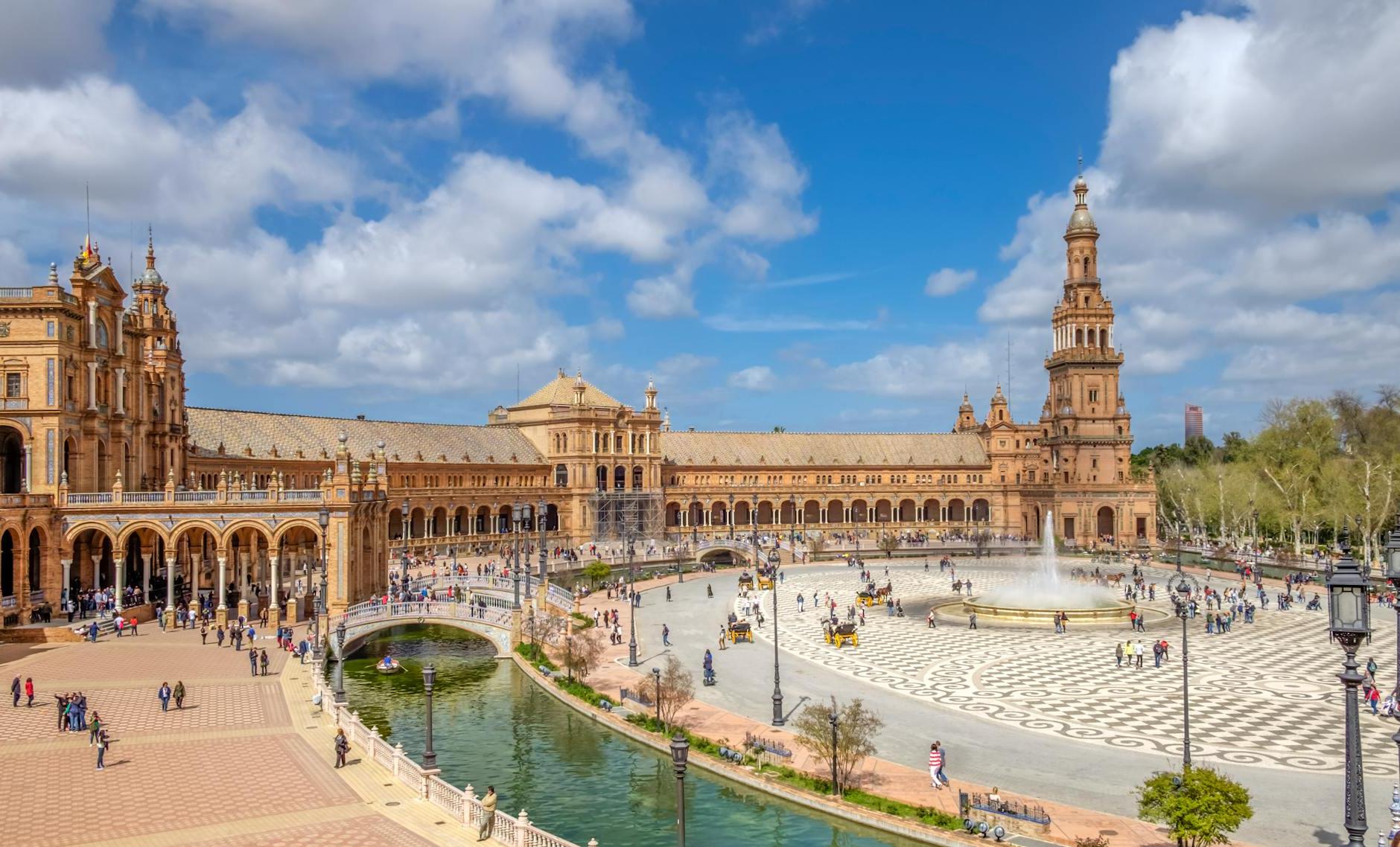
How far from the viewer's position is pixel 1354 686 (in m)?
15.8

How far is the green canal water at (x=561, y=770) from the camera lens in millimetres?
27578

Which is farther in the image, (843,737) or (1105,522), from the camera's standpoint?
(1105,522)

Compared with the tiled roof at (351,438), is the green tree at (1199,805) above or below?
below

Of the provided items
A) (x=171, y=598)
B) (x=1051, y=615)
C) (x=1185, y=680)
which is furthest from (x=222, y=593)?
(x=1051, y=615)

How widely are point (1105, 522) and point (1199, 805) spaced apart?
94438 mm

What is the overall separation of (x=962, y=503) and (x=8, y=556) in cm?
9521

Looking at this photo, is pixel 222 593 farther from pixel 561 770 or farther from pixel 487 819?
pixel 487 819

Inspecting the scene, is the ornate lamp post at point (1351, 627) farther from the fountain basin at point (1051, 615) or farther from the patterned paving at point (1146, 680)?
the fountain basin at point (1051, 615)

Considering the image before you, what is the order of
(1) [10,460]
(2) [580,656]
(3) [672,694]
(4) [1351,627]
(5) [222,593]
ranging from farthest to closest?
(1) [10,460] < (5) [222,593] < (2) [580,656] < (3) [672,694] < (4) [1351,627]

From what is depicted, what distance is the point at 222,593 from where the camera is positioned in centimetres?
4997

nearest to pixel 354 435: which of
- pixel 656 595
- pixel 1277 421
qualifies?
pixel 656 595

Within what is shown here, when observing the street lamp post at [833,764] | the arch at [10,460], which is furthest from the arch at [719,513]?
the street lamp post at [833,764]

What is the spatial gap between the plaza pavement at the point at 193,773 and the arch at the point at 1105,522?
89.0m

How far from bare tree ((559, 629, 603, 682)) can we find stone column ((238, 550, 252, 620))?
1570 centimetres
